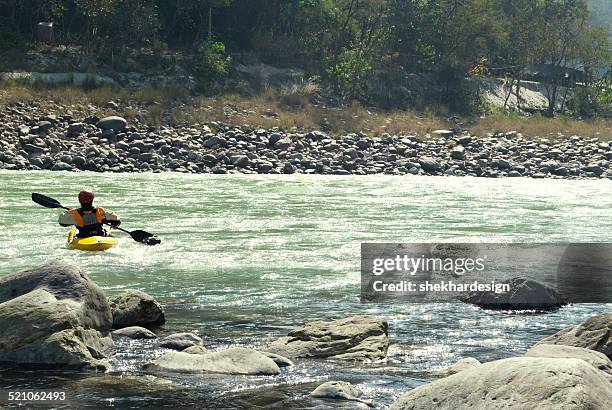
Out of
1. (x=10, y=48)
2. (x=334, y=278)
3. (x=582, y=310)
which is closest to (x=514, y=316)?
(x=582, y=310)

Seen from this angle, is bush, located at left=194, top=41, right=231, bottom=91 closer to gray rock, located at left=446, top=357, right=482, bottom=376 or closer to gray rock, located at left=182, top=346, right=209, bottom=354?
gray rock, located at left=182, top=346, right=209, bottom=354

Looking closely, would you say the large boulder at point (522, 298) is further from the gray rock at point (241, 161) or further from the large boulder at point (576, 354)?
the gray rock at point (241, 161)

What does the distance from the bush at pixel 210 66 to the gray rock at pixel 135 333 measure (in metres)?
32.6

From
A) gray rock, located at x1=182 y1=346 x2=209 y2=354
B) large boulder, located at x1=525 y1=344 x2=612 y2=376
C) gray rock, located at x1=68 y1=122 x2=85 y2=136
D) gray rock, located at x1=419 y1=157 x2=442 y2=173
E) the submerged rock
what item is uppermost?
large boulder, located at x1=525 y1=344 x2=612 y2=376

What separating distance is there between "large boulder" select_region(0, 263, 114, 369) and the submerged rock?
5.94 feet

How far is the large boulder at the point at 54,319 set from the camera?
8328mm

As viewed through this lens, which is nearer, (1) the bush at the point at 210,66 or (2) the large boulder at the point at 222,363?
(2) the large boulder at the point at 222,363

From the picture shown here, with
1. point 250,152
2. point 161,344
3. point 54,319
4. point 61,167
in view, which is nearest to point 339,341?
point 161,344

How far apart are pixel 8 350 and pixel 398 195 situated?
1841 cm

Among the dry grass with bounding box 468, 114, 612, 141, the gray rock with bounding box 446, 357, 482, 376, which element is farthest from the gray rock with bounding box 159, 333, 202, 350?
the dry grass with bounding box 468, 114, 612, 141

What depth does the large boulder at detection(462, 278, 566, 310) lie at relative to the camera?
11094 millimetres

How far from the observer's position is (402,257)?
1543 centimetres

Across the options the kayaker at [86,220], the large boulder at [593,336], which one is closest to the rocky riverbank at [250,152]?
the kayaker at [86,220]

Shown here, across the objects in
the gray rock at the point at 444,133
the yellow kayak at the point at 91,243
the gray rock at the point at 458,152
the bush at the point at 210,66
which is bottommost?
→ the gray rock at the point at 458,152
